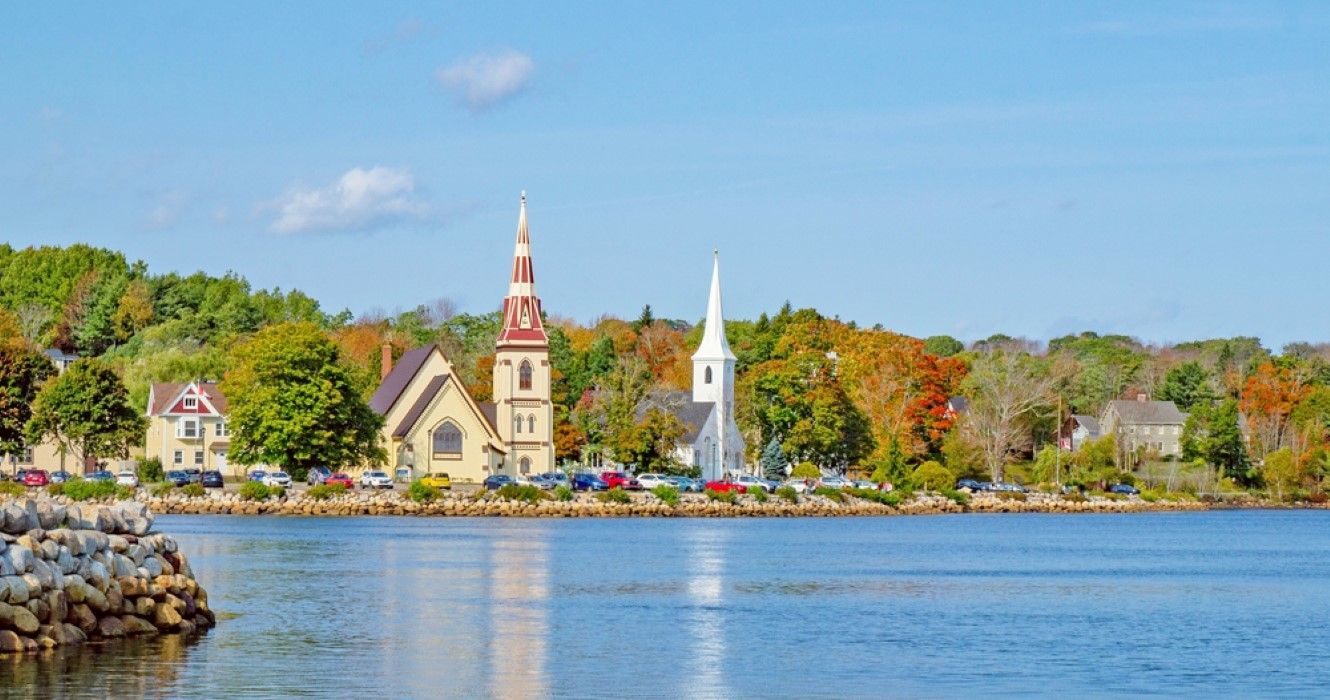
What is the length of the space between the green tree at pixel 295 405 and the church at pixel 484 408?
1234cm

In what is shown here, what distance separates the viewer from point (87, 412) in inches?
3354

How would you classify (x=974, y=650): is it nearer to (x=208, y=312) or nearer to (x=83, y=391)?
(x=83, y=391)

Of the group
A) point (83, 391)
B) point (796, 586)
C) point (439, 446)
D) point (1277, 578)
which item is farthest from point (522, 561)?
point (439, 446)

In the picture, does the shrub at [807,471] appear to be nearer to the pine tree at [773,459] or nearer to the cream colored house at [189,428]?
the pine tree at [773,459]

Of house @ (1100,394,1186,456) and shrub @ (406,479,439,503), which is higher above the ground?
house @ (1100,394,1186,456)

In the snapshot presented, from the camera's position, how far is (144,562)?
28281 mm

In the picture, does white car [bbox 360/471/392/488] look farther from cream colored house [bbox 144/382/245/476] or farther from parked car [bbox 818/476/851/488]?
parked car [bbox 818/476/851/488]

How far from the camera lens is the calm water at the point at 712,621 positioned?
25062 mm

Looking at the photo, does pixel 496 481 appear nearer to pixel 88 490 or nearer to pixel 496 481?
pixel 496 481

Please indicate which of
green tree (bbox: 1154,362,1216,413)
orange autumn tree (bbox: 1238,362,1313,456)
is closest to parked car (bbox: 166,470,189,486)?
orange autumn tree (bbox: 1238,362,1313,456)

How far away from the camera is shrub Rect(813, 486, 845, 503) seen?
93.4 m

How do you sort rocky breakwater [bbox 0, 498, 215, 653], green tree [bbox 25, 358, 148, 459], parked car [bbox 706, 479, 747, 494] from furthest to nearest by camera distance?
1. parked car [bbox 706, 479, 747, 494]
2. green tree [bbox 25, 358, 148, 459]
3. rocky breakwater [bbox 0, 498, 215, 653]

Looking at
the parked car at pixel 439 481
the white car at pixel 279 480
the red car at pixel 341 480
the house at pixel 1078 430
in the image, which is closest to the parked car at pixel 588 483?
the parked car at pixel 439 481

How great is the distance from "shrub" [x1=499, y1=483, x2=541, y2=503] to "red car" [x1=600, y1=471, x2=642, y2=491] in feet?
24.6
